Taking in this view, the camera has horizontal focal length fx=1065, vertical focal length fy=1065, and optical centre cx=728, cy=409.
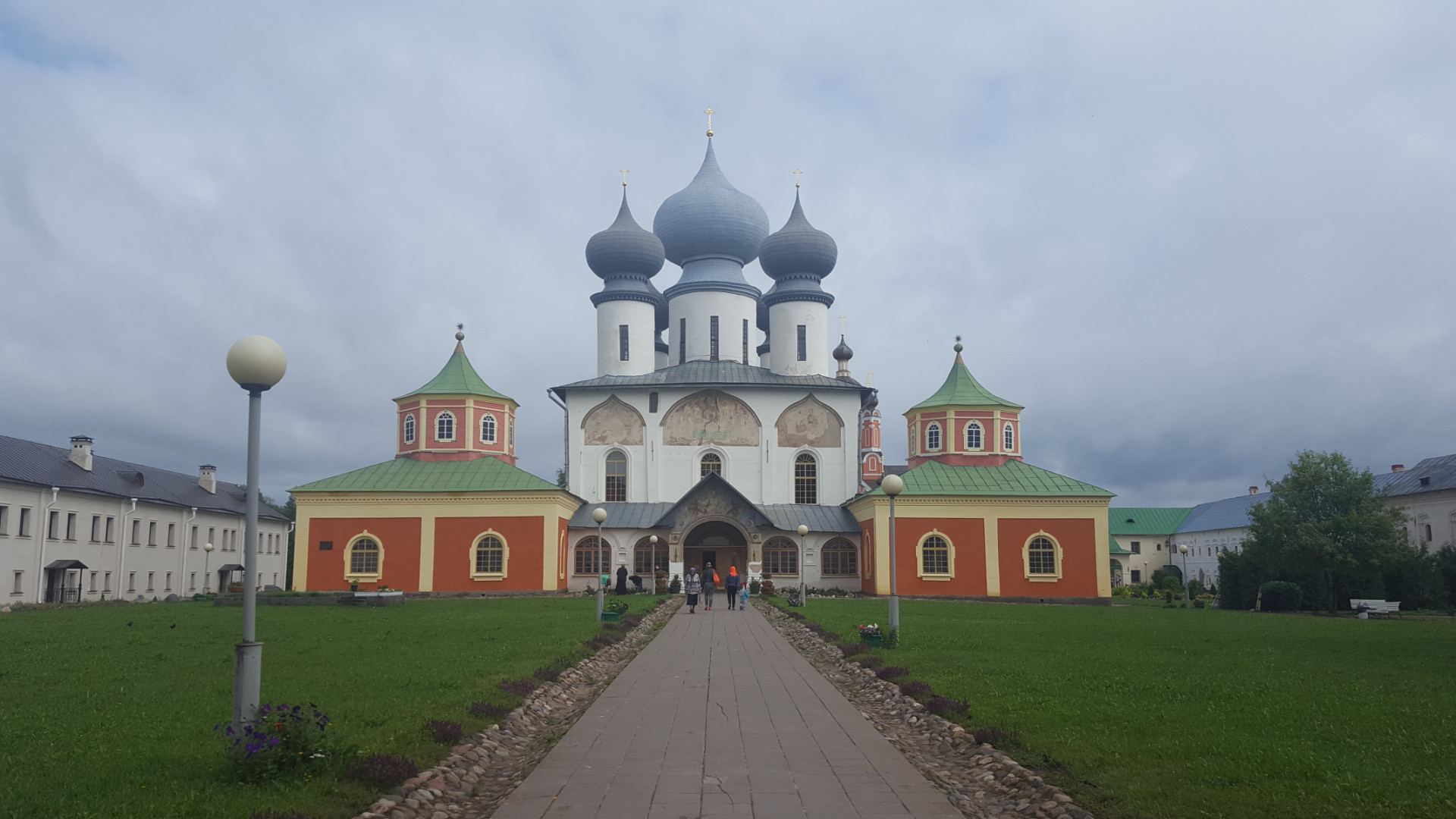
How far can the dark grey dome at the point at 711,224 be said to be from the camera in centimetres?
4719

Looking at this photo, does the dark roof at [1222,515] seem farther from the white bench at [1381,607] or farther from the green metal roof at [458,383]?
the green metal roof at [458,383]

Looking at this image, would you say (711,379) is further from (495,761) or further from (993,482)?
(495,761)

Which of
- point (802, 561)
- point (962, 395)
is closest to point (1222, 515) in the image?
point (962, 395)

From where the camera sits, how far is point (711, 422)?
42531 mm

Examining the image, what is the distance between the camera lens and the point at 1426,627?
76.5 ft

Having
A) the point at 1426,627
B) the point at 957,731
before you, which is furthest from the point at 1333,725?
the point at 1426,627

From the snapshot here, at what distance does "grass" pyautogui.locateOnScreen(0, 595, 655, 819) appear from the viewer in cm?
641

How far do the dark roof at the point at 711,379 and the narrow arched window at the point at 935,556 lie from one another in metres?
7.63

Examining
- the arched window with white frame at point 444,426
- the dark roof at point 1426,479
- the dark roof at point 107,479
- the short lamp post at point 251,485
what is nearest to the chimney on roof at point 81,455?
the dark roof at point 107,479

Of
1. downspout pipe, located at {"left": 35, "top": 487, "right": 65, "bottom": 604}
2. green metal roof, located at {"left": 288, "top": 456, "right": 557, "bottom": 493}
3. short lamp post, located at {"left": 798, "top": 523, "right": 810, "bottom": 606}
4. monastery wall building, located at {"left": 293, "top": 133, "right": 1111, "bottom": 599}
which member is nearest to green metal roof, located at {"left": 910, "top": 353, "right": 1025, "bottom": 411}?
monastery wall building, located at {"left": 293, "top": 133, "right": 1111, "bottom": 599}

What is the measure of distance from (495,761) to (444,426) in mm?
34347

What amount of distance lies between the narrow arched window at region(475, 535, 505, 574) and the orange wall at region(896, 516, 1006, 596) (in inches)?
557

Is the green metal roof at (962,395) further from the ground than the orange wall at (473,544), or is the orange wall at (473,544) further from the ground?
the green metal roof at (962,395)

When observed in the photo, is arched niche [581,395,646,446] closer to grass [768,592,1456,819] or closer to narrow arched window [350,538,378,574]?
narrow arched window [350,538,378,574]
